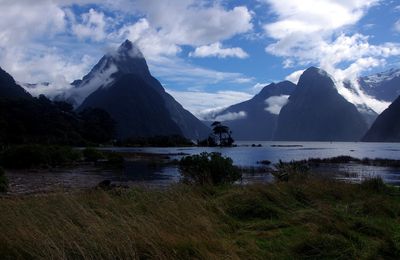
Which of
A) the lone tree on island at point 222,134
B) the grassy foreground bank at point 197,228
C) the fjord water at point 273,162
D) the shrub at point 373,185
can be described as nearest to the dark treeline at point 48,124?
the fjord water at point 273,162

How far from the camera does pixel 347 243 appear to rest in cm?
715

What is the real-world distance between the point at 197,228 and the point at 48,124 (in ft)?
479

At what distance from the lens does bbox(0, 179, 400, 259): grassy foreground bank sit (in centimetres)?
627

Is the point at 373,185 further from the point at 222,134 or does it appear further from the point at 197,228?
the point at 222,134

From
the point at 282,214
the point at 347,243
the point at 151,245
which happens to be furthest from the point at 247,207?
the point at 151,245

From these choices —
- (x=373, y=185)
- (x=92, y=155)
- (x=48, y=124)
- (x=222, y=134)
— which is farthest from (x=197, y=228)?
(x=222, y=134)

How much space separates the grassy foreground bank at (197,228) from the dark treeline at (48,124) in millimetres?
105900

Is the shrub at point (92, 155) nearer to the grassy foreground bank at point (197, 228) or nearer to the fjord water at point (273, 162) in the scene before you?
the fjord water at point (273, 162)

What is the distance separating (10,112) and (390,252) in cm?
14466

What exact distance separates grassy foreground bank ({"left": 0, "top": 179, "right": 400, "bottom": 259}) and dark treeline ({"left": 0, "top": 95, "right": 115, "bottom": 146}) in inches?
4169

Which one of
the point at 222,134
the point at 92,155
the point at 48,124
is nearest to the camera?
the point at 92,155

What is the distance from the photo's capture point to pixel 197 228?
732 cm

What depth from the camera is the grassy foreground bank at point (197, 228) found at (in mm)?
6270

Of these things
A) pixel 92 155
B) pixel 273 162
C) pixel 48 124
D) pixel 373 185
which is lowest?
pixel 273 162
